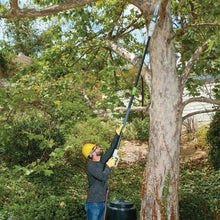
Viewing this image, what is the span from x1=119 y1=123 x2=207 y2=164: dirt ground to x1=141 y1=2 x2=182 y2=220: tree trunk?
19.2 ft

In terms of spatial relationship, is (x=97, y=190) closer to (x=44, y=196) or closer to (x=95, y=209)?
(x=95, y=209)

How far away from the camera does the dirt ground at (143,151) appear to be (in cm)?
1052

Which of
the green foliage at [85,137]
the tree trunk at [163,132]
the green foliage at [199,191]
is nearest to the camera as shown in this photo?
the tree trunk at [163,132]

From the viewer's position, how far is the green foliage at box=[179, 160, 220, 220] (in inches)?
216

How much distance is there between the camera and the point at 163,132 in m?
4.77

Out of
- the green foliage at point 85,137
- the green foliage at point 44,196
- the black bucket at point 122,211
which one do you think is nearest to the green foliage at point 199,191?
the black bucket at point 122,211

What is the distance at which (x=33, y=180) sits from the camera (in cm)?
823

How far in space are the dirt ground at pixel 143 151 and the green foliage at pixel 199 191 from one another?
1.97 feet

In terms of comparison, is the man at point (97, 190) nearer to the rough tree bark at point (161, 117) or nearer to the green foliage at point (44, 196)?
the rough tree bark at point (161, 117)

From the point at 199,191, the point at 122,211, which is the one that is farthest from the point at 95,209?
the point at 199,191

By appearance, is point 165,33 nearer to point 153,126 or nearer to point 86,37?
point 153,126

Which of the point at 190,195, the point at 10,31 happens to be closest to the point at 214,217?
the point at 190,195

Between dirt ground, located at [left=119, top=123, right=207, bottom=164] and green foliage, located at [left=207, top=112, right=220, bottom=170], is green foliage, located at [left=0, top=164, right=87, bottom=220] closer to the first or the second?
dirt ground, located at [left=119, top=123, right=207, bottom=164]

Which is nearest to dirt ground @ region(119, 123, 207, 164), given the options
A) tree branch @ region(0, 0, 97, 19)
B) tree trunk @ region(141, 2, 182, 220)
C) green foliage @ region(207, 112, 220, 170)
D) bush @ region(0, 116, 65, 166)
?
green foliage @ region(207, 112, 220, 170)
